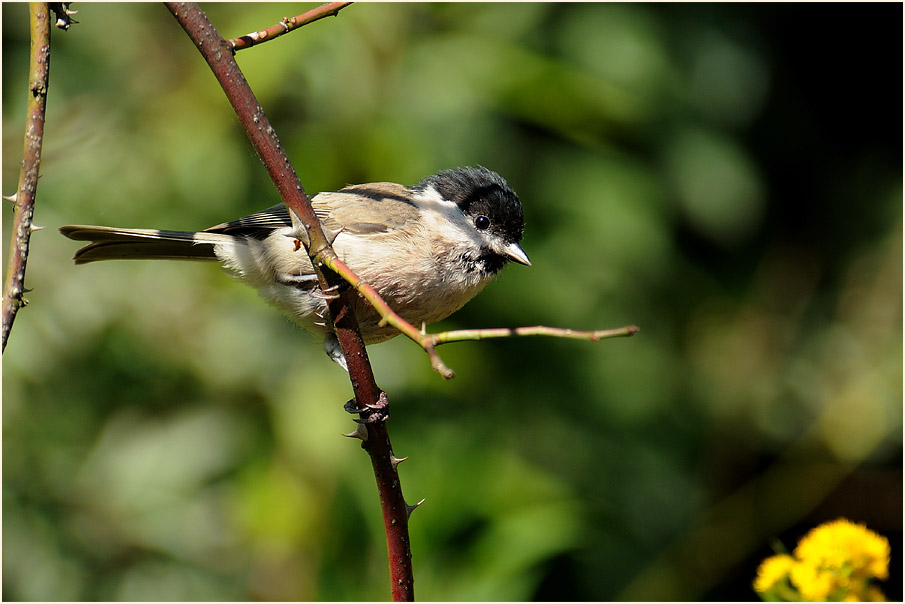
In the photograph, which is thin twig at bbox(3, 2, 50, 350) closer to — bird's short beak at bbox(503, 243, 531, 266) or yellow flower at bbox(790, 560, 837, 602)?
yellow flower at bbox(790, 560, 837, 602)

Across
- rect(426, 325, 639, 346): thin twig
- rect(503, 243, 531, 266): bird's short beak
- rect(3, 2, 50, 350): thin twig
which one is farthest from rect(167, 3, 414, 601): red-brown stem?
rect(503, 243, 531, 266): bird's short beak

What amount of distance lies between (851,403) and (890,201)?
45.0 inches

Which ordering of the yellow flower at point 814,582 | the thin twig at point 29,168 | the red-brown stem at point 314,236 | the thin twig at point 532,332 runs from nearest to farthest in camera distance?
1. the thin twig at point 532,332
2. the thin twig at point 29,168
3. the red-brown stem at point 314,236
4. the yellow flower at point 814,582

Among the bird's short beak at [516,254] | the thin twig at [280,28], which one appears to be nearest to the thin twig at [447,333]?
the thin twig at [280,28]

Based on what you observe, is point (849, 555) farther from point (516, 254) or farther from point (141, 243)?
point (141, 243)

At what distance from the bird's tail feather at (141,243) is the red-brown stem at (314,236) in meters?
1.34

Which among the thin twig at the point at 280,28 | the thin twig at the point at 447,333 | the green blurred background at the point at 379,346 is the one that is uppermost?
the thin twig at the point at 280,28

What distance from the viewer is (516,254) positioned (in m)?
3.16

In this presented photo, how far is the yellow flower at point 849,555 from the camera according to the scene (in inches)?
75.7

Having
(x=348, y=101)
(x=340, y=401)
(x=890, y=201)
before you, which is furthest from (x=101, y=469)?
(x=890, y=201)

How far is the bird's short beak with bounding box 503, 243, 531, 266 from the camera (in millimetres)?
3148

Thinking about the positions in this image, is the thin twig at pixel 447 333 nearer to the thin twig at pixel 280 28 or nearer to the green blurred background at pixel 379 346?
the thin twig at pixel 280 28

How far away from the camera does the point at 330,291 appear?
1.90 meters

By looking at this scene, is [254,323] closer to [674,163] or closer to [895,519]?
[674,163]
